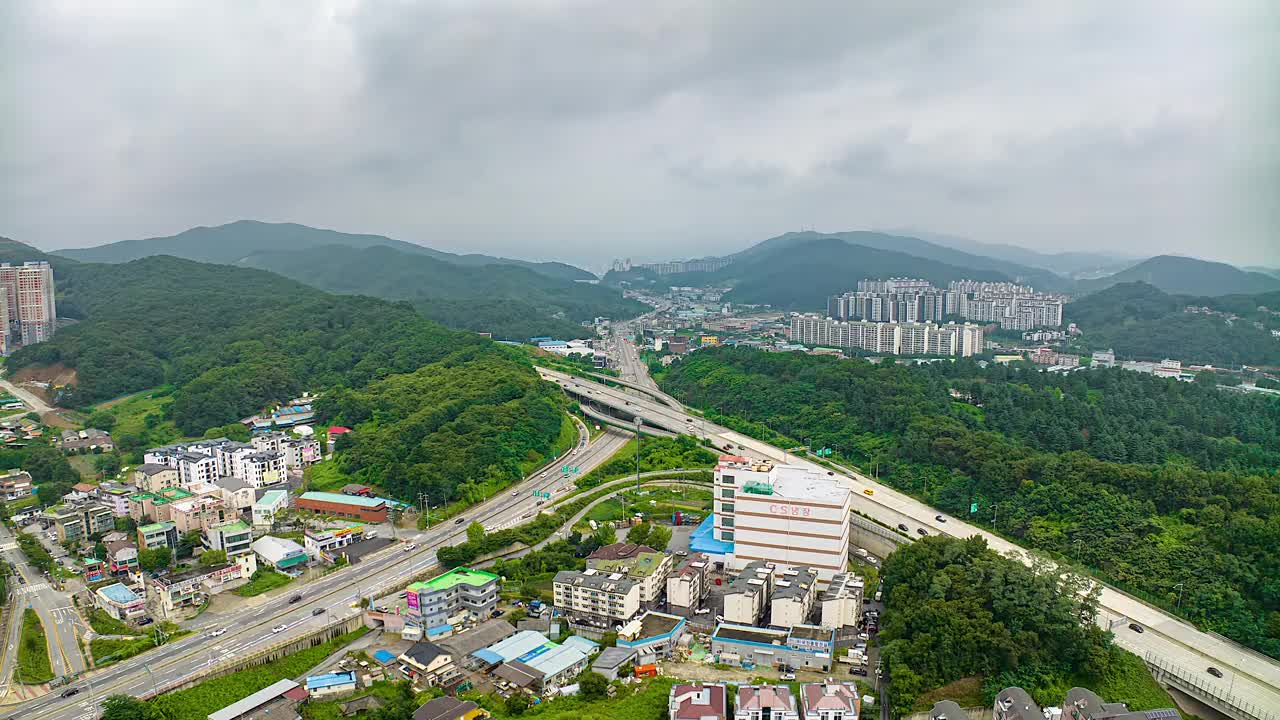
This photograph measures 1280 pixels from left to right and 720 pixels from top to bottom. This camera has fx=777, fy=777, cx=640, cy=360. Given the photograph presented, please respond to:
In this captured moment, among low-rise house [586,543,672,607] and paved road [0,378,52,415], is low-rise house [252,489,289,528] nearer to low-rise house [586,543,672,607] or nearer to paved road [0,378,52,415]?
low-rise house [586,543,672,607]

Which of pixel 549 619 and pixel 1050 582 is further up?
pixel 1050 582

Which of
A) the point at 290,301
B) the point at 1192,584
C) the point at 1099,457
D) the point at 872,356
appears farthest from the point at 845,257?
the point at 1192,584

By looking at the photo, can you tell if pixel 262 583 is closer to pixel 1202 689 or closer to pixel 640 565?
pixel 640 565

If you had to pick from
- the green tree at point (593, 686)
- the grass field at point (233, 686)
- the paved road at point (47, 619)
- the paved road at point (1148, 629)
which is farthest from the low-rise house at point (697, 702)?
the paved road at point (47, 619)

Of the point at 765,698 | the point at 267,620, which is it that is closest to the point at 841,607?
the point at 765,698

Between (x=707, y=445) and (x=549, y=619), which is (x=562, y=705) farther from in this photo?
(x=707, y=445)

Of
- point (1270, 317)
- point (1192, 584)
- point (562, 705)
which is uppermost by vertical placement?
point (1270, 317)
